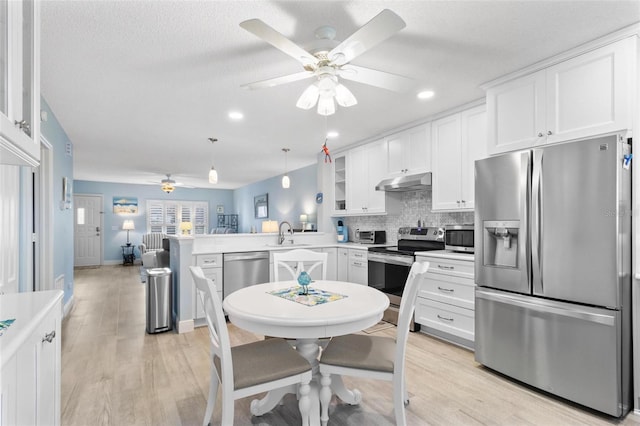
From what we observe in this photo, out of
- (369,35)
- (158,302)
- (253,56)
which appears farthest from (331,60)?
(158,302)

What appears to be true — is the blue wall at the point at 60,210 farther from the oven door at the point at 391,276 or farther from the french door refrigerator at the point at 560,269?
the french door refrigerator at the point at 560,269

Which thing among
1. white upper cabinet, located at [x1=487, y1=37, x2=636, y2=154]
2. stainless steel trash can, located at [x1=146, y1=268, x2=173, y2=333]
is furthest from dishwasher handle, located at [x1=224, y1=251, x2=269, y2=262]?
white upper cabinet, located at [x1=487, y1=37, x2=636, y2=154]

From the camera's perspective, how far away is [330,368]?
1763 mm

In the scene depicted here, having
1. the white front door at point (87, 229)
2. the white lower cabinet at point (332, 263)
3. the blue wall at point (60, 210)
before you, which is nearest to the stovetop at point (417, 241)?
the white lower cabinet at point (332, 263)

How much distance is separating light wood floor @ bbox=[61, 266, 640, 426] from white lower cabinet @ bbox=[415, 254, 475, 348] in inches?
5.5

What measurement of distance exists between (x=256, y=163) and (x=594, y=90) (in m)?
5.43

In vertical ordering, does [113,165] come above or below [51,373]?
above

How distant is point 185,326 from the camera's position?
3592mm

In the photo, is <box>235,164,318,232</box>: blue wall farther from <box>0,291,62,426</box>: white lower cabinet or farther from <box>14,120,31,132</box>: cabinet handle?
<box>14,120,31,132</box>: cabinet handle

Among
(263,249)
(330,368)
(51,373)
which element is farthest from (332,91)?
(263,249)

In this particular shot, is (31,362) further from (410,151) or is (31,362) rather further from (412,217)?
(412,217)

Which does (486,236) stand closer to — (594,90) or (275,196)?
(594,90)

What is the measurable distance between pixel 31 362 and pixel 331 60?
1.86 meters

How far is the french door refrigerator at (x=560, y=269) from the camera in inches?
78.2
